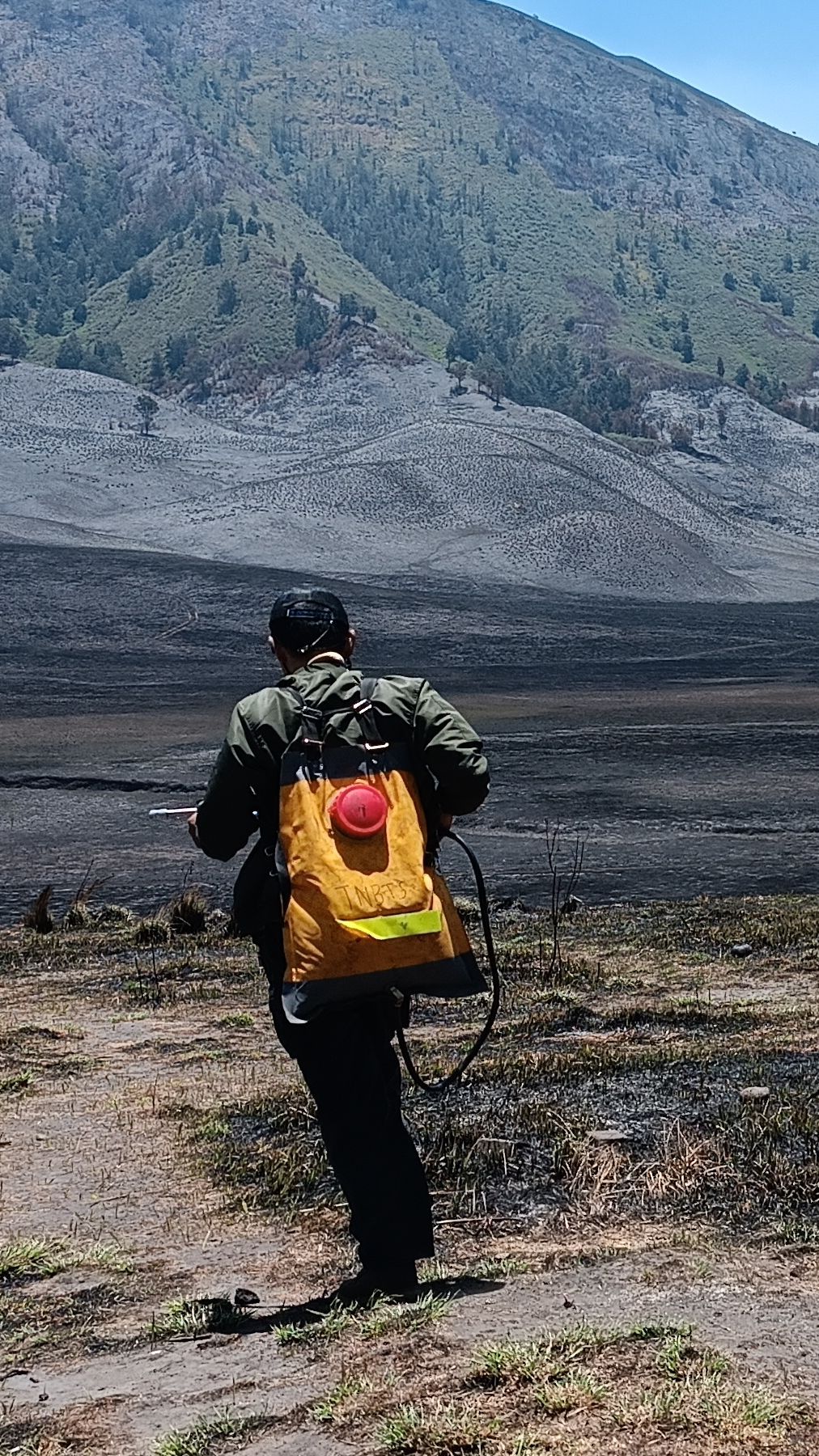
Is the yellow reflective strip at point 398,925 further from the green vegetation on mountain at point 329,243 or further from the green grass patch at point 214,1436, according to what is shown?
the green vegetation on mountain at point 329,243

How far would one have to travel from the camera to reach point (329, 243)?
15275 centimetres

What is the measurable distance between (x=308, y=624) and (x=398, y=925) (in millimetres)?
857

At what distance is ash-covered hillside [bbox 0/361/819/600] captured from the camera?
71375 mm

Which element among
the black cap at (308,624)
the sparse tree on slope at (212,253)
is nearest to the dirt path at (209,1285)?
the black cap at (308,624)

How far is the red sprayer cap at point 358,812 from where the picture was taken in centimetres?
371

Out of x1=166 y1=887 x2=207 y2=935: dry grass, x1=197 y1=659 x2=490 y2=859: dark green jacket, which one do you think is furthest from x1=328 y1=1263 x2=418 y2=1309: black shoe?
x1=166 y1=887 x2=207 y2=935: dry grass

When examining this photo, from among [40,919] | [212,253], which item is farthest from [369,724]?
[212,253]

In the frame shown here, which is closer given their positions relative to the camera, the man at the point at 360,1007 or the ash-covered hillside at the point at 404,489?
the man at the point at 360,1007

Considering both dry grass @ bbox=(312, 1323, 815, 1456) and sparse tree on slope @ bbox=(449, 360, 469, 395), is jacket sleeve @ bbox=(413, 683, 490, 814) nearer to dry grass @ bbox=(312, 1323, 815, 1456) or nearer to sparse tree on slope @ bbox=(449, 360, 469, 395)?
dry grass @ bbox=(312, 1323, 815, 1456)

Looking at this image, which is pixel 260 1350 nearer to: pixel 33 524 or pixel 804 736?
pixel 804 736

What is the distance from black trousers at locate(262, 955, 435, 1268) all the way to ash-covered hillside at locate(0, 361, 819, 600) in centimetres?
6232

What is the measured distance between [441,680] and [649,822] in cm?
2255

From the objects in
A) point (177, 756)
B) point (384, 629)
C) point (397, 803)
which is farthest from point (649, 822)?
point (384, 629)

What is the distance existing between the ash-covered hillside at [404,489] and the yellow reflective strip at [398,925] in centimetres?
6245
